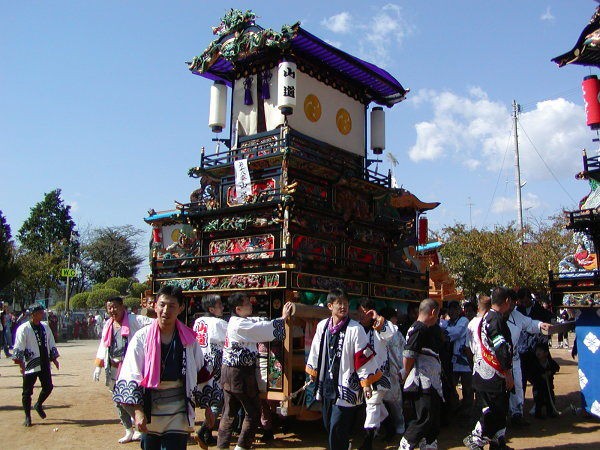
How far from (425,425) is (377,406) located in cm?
66

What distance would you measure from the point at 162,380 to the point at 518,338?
18.6 feet

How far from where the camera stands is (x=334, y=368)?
5613mm

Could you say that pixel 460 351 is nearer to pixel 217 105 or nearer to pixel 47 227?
pixel 217 105

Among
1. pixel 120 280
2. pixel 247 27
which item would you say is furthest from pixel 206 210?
pixel 120 280

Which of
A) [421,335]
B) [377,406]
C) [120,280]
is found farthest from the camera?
[120,280]

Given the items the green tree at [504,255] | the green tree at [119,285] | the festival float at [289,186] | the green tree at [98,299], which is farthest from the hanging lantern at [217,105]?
the green tree at [119,285]

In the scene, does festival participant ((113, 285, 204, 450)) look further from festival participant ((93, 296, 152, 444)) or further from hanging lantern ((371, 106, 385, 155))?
hanging lantern ((371, 106, 385, 155))

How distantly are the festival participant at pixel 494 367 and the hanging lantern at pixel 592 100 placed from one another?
518 inches

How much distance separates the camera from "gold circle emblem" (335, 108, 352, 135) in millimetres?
13797

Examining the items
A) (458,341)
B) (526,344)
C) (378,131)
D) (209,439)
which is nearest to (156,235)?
Result: (378,131)

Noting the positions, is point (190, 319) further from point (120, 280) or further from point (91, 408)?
point (120, 280)

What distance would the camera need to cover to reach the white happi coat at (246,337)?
716 centimetres

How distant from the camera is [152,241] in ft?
83.0

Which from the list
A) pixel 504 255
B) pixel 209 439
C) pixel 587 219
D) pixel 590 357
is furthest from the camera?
pixel 504 255
